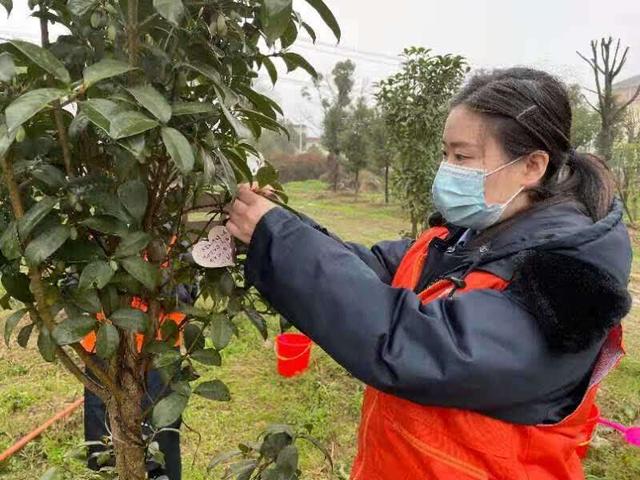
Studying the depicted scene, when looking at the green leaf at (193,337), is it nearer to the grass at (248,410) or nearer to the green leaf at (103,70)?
the green leaf at (103,70)

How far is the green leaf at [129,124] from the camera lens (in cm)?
64

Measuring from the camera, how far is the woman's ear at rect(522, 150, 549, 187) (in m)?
1.22

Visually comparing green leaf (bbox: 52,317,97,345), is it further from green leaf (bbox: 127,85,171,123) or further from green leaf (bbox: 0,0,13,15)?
green leaf (bbox: 0,0,13,15)

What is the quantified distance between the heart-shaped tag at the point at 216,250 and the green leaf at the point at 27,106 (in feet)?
1.17

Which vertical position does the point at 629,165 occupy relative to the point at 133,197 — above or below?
below

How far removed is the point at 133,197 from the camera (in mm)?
798

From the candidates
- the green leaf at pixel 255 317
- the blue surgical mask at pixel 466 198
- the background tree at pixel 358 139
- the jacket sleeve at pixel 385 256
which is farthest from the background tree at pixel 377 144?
the green leaf at pixel 255 317

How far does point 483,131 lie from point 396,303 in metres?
0.48

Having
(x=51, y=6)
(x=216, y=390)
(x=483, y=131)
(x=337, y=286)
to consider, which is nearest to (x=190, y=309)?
(x=216, y=390)

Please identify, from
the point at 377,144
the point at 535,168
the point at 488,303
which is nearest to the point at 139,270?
the point at 488,303

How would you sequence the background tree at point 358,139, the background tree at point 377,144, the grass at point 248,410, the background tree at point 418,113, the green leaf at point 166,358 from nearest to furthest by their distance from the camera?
the green leaf at point 166,358
the grass at point 248,410
the background tree at point 418,113
the background tree at point 377,144
the background tree at point 358,139

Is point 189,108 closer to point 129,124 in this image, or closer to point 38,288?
point 129,124

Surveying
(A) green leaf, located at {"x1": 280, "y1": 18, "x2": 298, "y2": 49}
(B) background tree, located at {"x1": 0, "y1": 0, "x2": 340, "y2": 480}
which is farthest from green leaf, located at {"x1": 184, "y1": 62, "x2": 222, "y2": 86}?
(A) green leaf, located at {"x1": 280, "y1": 18, "x2": 298, "y2": 49}

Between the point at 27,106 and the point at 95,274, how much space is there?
260 mm
